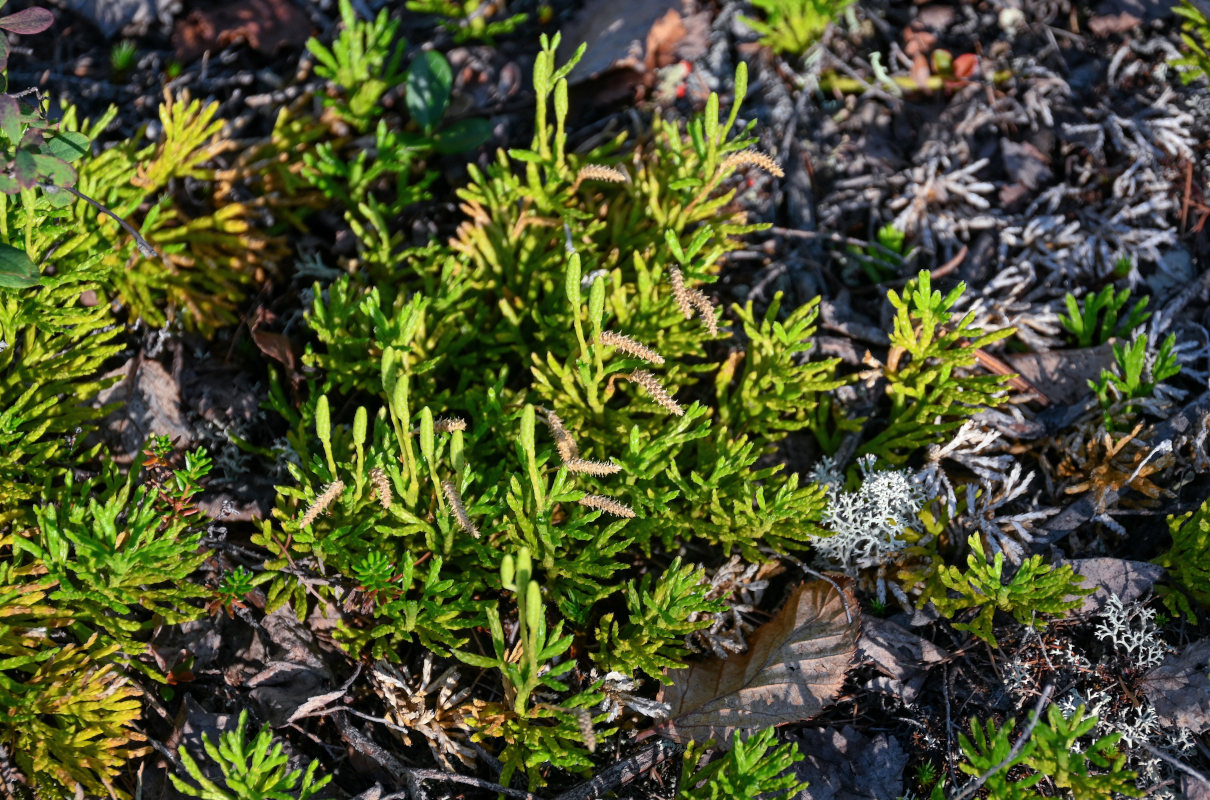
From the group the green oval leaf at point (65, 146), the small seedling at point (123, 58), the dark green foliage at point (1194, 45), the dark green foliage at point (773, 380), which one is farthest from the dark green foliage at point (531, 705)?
the dark green foliage at point (1194, 45)

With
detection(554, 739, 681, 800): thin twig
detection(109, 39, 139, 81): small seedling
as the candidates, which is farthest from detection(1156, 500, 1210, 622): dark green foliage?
detection(109, 39, 139, 81): small seedling

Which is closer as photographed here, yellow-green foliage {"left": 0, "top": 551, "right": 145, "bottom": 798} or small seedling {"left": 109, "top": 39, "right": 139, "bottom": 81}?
yellow-green foliage {"left": 0, "top": 551, "right": 145, "bottom": 798}

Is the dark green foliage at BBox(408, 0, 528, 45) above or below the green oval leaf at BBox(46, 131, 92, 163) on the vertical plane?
below

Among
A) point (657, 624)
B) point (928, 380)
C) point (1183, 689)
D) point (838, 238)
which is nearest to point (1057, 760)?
point (1183, 689)

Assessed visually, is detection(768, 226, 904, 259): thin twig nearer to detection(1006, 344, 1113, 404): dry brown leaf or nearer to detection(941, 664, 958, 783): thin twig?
detection(1006, 344, 1113, 404): dry brown leaf

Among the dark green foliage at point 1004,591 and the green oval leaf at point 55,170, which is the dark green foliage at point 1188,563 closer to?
the dark green foliage at point 1004,591
